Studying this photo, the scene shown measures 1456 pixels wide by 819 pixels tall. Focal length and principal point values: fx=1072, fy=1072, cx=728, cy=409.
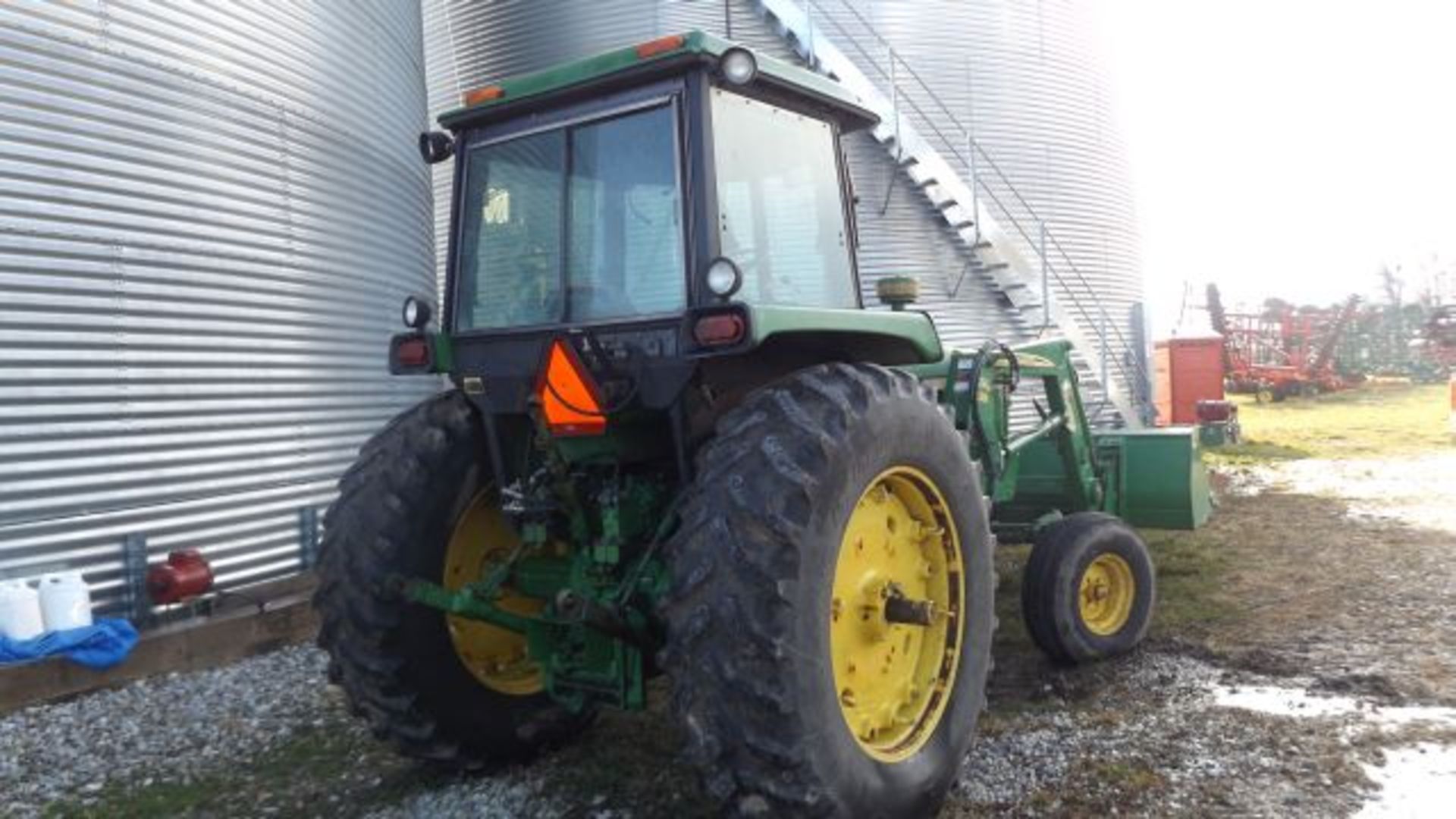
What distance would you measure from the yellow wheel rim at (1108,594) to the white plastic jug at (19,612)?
5523 mm

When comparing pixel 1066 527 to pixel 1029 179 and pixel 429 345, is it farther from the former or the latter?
pixel 1029 179

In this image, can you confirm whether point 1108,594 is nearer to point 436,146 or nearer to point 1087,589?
point 1087,589

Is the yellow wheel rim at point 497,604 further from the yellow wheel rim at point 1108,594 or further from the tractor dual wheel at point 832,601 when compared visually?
the yellow wheel rim at point 1108,594

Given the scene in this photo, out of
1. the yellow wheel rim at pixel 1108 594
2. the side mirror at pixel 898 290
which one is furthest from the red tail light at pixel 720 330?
the yellow wheel rim at pixel 1108 594

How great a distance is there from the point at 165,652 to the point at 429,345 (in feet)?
10.8

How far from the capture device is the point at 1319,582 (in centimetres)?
719

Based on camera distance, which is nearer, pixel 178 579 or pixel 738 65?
pixel 738 65

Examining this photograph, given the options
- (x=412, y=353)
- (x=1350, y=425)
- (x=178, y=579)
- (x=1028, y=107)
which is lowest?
(x=1350, y=425)

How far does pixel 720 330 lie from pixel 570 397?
55 cm

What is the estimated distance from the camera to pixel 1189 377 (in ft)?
57.5

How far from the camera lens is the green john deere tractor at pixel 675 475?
10.2 feet

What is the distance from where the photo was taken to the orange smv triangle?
11.4ft

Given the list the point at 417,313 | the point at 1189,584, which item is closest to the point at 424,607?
the point at 417,313

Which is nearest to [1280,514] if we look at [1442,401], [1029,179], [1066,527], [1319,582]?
[1319,582]
